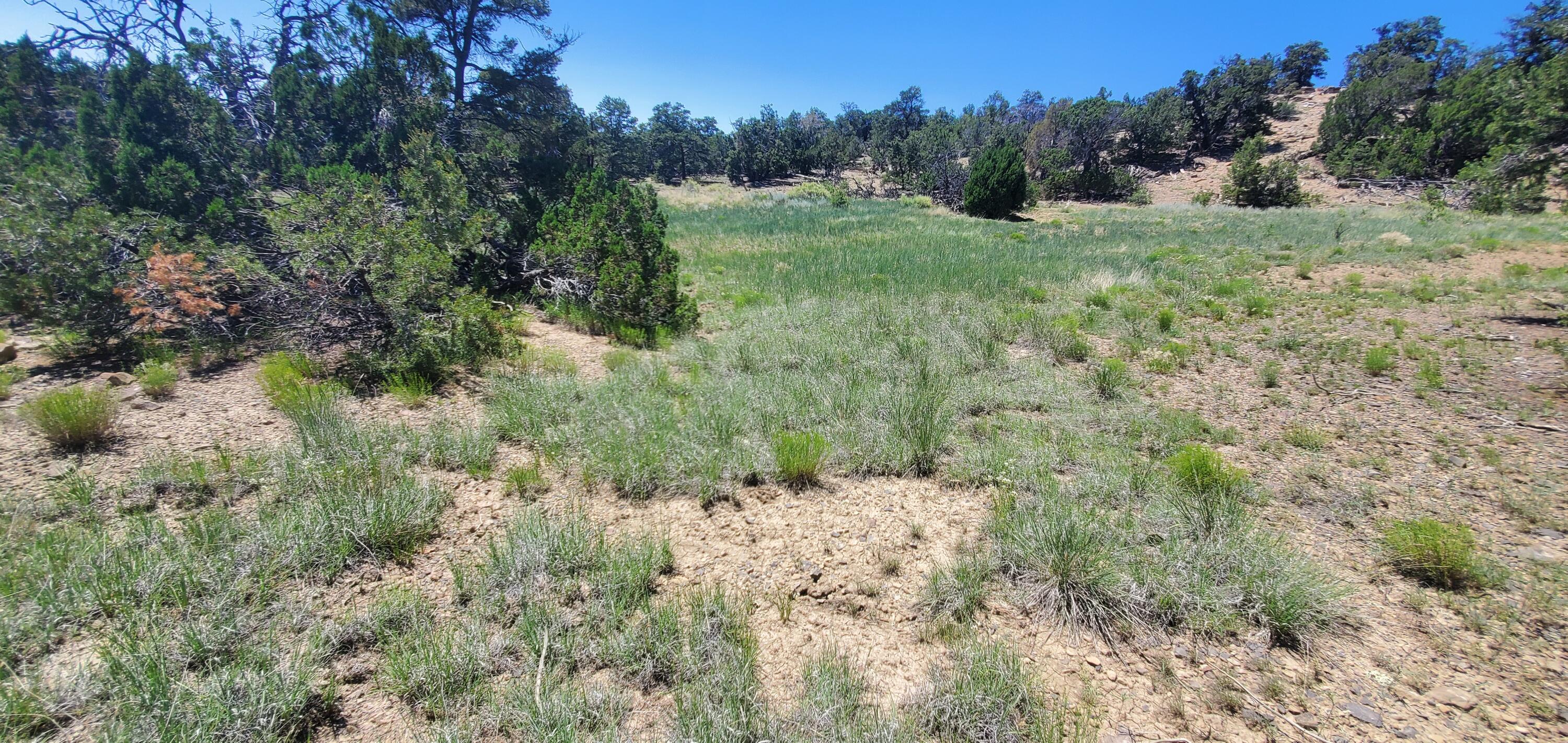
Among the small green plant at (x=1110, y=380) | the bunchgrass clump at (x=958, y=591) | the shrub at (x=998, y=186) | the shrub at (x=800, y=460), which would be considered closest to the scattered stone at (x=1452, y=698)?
the bunchgrass clump at (x=958, y=591)

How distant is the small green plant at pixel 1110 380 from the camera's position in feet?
17.6

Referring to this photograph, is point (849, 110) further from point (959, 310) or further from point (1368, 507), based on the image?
point (1368, 507)

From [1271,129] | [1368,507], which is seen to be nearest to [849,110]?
[1271,129]

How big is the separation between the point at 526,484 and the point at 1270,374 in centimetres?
703

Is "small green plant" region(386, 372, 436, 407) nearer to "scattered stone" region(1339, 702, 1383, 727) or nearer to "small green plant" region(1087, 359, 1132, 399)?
"scattered stone" region(1339, 702, 1383, 727)

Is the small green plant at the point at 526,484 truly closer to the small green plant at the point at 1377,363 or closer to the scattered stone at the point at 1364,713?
the scattered stone at the point at 1364,713

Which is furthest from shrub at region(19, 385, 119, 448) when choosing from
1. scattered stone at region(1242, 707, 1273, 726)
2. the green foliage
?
scattered stone at region(1242, 707, 1273, 726)

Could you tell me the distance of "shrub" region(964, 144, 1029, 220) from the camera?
2459cm

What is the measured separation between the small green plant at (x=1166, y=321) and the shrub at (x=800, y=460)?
6.11 meters

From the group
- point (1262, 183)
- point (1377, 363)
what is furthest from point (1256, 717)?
point (1262, 183)

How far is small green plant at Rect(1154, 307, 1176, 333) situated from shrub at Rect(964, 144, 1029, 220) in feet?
61.2

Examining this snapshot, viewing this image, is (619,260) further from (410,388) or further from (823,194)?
(823,194)

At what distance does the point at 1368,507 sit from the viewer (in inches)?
135

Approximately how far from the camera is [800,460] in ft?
12.6
